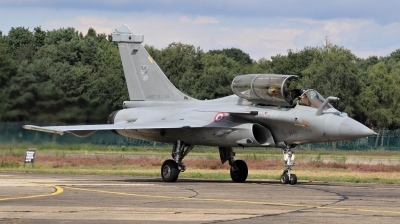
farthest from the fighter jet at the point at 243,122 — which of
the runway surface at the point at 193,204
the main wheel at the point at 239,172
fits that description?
the runway surface at the point at 193,204

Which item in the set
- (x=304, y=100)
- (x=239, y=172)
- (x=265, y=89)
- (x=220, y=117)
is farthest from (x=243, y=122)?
(x=239, y=172)

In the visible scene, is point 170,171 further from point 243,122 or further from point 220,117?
point 243,122

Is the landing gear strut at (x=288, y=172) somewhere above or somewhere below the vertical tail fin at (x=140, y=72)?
below

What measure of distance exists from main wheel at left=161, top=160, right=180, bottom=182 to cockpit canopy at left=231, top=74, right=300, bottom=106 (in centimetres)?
295

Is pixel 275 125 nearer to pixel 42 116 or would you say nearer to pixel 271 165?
pixel 42 116

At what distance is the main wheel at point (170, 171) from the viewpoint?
69.5 feet

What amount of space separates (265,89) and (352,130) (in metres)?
2.65

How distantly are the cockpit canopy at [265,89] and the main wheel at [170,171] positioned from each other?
9.69 feet

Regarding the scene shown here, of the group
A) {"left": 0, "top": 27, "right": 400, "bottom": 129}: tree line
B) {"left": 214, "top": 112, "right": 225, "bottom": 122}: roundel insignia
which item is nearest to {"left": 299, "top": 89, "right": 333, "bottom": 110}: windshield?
{"left": 214, "top": 112, "right": 225, "bottom": 122}: roundel insignia

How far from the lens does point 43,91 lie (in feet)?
92.5

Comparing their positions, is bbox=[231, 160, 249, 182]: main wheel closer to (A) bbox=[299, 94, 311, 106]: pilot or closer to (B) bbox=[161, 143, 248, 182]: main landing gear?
(B) bbox=[161, 143, 248, 182]: main landing gear

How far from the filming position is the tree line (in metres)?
28.1

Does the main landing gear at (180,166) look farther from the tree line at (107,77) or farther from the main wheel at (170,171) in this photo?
the tree line at (107,77)

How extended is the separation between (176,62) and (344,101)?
746 inches
